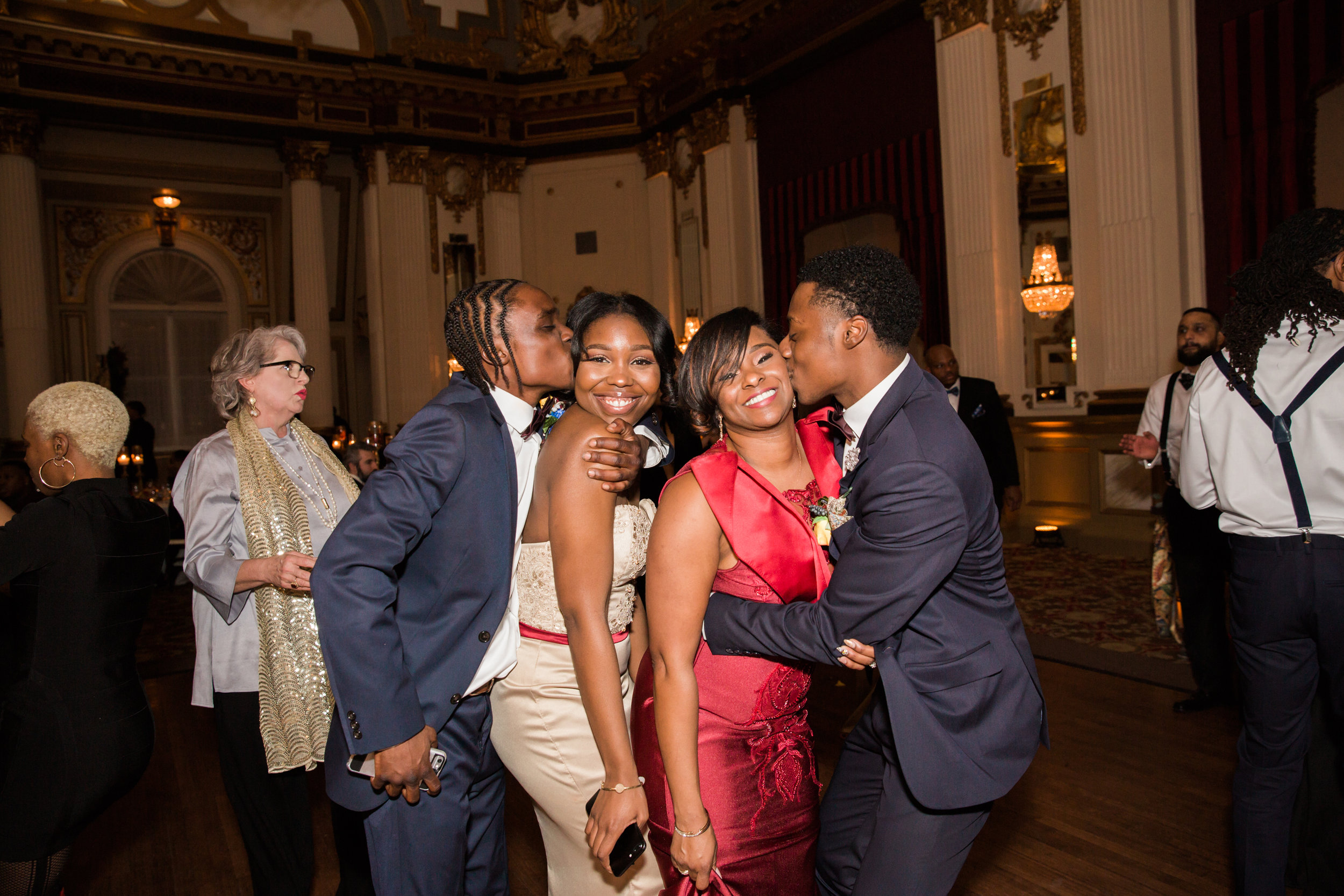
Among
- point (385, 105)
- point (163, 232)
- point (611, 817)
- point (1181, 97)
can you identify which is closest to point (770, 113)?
point (1181, 97)

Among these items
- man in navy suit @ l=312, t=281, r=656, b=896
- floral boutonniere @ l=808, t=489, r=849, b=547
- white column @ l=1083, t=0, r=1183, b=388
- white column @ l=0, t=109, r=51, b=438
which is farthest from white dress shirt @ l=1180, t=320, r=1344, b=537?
white column @ l=0, t=109, r=51, b=438

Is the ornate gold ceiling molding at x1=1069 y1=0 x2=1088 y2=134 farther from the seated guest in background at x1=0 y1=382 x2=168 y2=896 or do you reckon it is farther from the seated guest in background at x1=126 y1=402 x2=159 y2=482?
the seated guest in background at x1=126 y1=402 x2=159 y2=482

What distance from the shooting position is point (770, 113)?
1084 cm

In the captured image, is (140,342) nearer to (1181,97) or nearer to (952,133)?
(952,133)

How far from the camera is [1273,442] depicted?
2129 mm

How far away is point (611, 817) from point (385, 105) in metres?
13.3

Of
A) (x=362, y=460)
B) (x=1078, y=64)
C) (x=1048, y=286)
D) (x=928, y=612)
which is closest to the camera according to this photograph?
(x=928, y=612)

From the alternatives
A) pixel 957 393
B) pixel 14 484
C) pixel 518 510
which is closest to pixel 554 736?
pixel 518 510

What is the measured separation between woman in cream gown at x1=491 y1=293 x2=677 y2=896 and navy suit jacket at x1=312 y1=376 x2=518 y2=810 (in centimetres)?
12

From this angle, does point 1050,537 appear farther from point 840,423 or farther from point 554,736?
point 554,736

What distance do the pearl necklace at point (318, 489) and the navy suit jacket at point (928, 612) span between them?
4.74ft

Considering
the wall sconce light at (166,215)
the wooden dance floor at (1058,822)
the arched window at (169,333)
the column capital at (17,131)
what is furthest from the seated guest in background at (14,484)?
the arched window at (169,333)

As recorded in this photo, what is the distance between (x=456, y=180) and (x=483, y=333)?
1257 centimetres

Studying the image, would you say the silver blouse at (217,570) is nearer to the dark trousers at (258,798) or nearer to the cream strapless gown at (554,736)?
the dark trousers at (258,798)
